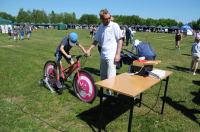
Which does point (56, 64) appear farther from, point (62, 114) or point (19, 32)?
point (19, 32)

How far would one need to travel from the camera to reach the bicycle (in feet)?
20.2

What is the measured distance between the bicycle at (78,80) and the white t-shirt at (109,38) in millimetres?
748

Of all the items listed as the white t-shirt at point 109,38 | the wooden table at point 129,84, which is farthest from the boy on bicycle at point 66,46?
the wooden table at point 129,84

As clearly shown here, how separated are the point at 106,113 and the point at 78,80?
1.19 metres

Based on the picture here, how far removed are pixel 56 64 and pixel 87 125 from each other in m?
2.47

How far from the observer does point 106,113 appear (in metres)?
6.03

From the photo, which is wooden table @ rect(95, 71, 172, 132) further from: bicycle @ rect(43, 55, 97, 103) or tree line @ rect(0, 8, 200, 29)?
tree line @ rect(0, 8, 200, 29)

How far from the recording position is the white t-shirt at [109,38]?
5793 mm

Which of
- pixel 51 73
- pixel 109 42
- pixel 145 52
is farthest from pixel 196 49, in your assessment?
pixel 51 73

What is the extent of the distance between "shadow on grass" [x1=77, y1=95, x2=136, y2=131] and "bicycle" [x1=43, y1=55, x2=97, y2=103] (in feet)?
1.38

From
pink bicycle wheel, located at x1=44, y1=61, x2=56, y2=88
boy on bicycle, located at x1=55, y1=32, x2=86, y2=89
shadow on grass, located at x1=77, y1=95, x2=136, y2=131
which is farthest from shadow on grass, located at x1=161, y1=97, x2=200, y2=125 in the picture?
pink bicycle wheel, located at x1=44, y1=61, x2=56, y2=88

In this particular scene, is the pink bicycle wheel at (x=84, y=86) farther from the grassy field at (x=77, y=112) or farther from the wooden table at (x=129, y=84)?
the wooden table at (x=129, y=84)

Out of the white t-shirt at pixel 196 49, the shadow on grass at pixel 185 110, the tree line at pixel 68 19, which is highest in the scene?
the tree line at pixel 68 19

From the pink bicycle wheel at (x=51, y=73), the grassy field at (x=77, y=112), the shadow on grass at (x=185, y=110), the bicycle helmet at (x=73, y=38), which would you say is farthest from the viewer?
the pink bicycle wheel at (x=51, y=73)
